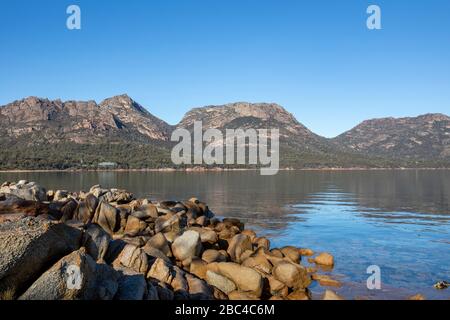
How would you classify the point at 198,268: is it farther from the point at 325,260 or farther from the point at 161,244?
the point at 325,260

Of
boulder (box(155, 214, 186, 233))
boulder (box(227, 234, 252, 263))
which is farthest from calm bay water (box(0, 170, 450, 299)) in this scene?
boulder (box(155, 214, 186, 233))

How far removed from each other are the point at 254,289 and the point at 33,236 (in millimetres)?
9015

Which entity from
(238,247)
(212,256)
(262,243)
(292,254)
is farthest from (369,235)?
(212,256)

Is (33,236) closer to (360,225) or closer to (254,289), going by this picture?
(254,289)

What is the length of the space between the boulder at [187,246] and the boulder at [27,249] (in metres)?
8.04

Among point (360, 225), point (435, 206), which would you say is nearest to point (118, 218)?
point (360, 225)

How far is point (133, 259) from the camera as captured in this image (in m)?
15.6

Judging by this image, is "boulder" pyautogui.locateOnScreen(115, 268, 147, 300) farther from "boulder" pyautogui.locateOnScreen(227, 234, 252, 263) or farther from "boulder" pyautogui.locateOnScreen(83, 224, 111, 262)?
"boulder" pyautogui.locateOnScreen(227, 234, 252, 263)

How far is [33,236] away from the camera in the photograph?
11.2m

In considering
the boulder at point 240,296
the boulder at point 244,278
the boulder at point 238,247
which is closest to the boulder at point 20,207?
the boulder at point 244,278

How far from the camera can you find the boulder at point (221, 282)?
16797 millimetres

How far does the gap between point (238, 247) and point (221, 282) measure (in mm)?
5029

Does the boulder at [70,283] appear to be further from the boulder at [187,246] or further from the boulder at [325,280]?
the boulder at [325,280]

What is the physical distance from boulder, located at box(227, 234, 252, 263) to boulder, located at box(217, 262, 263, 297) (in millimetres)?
3889
